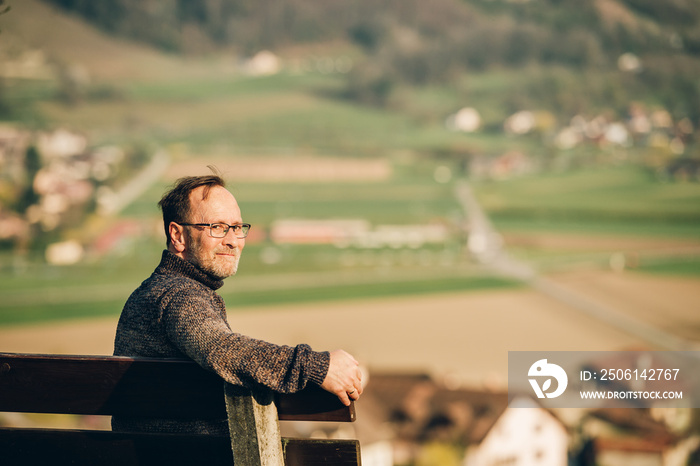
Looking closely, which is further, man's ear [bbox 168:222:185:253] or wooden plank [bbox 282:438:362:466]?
man's ear [bbox 168:222:185:253]

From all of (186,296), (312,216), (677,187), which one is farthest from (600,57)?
(186,296)

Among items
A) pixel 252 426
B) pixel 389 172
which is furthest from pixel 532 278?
pixel 252 426

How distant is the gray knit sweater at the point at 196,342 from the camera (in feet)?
4.99

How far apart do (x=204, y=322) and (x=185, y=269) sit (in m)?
0.28

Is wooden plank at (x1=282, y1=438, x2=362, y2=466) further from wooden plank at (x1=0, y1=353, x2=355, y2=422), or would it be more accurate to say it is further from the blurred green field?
the blurred green field

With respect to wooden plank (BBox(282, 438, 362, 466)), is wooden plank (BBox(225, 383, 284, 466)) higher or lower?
higher

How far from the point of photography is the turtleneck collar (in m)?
1.89

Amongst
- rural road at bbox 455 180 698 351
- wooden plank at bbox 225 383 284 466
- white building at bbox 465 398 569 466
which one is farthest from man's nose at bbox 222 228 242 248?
rural road at bbox 455 180 698 351

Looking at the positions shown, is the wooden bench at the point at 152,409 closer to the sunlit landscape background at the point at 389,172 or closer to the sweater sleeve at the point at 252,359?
the sweater sleeve at the point at 252,359

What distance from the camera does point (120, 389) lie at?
1674mm

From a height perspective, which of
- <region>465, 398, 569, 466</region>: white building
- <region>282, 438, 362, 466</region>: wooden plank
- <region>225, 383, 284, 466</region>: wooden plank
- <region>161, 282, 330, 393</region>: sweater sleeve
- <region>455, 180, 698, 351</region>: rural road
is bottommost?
<region>282, 438, 362, 466</region>: wooden plank

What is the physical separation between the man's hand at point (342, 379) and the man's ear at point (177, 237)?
57cm

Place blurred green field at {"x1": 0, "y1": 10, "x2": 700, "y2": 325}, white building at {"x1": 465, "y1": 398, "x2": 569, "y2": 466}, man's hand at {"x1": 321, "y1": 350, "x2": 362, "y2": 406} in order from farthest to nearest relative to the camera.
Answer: blurred green field at {"x1": 0, "y1": 10, "x2": 700, "y2": 325}
white building at {"x1": 465, "y1": 398, "x2": 569, "y2": 466}
man's hand at {"x1": 321, "y1": 350, "x2": 362, "y2": 406}

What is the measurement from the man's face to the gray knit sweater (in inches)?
1.3
